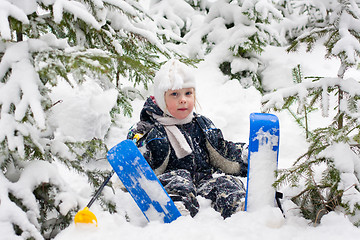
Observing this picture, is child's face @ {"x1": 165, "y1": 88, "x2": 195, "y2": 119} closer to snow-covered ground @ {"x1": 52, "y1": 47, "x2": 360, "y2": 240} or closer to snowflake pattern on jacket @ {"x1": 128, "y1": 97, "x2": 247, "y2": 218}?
snowflake pattern on jacket @ {"x1": 128, "y1": 97, "x2": 247, "y2": 218}

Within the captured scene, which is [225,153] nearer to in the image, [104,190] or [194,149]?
[194,149]

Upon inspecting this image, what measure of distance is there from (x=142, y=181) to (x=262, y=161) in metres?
0.86

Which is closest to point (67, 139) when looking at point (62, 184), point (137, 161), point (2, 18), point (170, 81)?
point (62, 184)

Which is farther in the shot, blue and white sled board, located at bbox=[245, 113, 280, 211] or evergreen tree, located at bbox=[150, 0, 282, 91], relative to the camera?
evergreen tree, located at bbox=[150, 0, 282, 91]

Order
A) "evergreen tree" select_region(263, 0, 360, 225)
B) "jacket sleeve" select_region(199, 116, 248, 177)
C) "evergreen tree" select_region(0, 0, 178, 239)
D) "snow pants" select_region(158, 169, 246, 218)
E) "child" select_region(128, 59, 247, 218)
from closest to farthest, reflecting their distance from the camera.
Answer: "evergreen tree" select_region(0, 0, 178, 239) → "evergreen tree" select_region(263, 0, 360, 225) → "snow pants" select_region(158, 169, 246, 218) → "child" select_region(128, 59, 247, 218) → "jacket sleeve" select_region(199, 116, 248, 177)

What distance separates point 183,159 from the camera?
280 cm

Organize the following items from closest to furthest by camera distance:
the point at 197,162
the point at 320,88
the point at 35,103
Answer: the point at 35,103
the point at 320,88
the point at 197,162

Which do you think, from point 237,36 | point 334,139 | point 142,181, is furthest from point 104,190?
point 237,36

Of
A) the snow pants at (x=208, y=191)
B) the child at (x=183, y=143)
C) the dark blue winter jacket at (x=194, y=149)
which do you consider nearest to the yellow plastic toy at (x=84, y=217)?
the snow pants at (x=208, y=191)

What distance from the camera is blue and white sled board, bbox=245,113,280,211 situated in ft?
7.02

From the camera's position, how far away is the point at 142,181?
2.18m

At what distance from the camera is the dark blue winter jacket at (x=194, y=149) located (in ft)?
9.08

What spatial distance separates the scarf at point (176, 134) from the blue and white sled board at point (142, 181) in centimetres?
63

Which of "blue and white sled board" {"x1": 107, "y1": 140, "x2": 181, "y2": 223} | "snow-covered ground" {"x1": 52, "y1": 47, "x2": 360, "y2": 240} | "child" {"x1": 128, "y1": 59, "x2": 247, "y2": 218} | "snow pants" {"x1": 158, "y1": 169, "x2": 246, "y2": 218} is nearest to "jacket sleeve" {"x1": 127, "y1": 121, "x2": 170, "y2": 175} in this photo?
"child" {"x1": 128, "y1": 59, "x2": 247, "y2": 218}
